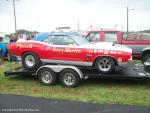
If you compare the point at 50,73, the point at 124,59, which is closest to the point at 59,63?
the point at 50,73

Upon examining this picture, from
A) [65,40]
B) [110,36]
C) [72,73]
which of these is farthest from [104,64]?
[110,36]

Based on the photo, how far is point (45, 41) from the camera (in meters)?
9.98

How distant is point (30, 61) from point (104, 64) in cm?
261

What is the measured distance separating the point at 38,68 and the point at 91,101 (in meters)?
3.01

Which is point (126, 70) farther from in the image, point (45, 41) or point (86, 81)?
point (45, 41)

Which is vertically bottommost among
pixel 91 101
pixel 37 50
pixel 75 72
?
pixel 91 101

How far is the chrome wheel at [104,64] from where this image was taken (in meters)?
9.17

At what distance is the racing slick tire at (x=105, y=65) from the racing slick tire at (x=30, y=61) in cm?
204

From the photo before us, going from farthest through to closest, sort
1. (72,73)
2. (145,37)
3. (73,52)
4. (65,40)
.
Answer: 1. (145,37)
2. (65,40)
3. (73,52)
4. (72,73)

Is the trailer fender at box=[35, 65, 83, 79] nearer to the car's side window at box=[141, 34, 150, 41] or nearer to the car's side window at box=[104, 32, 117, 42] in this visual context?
the car's side window at box=[104, 32, 117, 42]

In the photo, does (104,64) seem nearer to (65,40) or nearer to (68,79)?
(68,79)

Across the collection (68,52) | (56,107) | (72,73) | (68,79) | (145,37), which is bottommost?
(56,107)

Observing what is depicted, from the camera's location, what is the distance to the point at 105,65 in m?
9.23

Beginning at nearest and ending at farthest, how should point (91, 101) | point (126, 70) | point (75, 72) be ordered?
point (91, 101) < point (75, 72) < point (126, 70)
